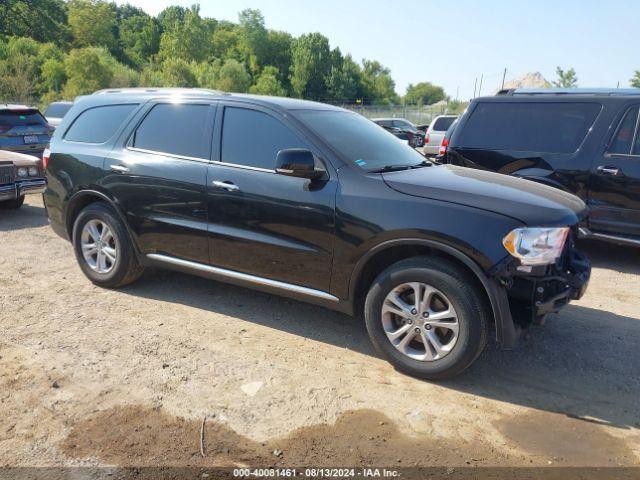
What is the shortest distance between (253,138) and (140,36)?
12505cm

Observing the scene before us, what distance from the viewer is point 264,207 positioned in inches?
159

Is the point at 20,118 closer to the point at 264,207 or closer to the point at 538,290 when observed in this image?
the point at 264,207

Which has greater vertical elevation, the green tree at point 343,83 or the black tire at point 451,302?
the green tree at point 343,83

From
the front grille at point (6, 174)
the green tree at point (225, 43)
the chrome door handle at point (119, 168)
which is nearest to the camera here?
the chrome door handle at point (119, 168)

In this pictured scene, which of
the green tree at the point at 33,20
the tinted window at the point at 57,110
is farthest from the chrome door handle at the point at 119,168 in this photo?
the green tree at the point at 33,20

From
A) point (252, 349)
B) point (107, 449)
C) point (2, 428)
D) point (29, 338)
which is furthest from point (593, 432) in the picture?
point (29, 338)

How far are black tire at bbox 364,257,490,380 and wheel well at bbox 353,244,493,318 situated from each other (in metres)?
0.03

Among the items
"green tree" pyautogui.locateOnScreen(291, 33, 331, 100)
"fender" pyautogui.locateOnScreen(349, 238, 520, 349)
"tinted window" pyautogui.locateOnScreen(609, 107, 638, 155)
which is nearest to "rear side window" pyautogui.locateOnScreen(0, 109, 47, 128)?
"fender" pyautogui.locateOnScreen(349, 238, 520, 349)

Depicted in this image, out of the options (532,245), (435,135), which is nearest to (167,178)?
(532,245)

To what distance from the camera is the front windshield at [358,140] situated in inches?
160

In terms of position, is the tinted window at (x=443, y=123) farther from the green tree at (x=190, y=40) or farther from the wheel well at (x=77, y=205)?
the green tree at (x=190, y=40)

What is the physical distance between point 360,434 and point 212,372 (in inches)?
45.6

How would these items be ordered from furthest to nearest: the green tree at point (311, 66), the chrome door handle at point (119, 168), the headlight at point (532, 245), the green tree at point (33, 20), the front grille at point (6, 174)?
the green tree at point (311, 66) → the green tree at point (33, 20) → the front grille at point (6, 174) → the chrome door handle at point (119, 168) → the headlight at point (532, 245)

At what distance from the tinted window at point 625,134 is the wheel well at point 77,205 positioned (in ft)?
18.0
